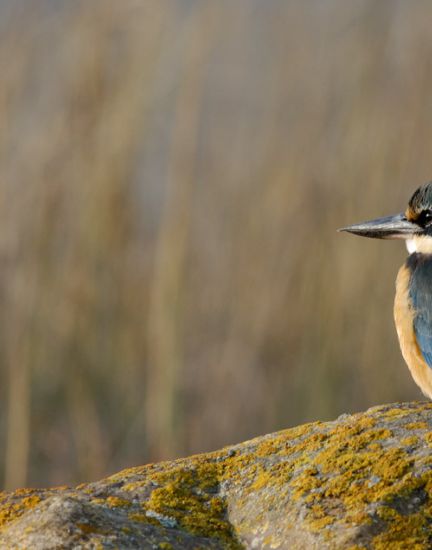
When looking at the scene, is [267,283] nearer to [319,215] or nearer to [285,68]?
[319,215]

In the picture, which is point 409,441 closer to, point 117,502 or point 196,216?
point 117,502

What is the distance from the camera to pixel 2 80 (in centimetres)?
464

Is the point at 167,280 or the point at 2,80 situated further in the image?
the point at 167,280

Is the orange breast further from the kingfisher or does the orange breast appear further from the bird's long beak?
the bird's long beak

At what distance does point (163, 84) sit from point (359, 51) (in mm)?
989

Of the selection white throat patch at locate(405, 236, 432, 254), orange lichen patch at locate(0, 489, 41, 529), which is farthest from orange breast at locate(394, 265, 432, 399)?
orange lichen patch at locate(0, 489, 41, 529)

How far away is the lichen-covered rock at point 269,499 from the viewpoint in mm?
1978

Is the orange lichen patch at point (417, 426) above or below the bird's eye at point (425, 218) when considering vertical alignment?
below

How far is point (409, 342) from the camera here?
11.3ft

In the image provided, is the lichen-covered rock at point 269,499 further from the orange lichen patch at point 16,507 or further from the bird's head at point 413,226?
the bird's head at point 413,226

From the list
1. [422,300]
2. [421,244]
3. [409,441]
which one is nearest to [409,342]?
[422,300]

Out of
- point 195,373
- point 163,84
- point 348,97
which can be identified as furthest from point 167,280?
point 348,97

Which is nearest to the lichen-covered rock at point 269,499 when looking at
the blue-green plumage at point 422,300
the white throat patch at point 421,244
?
the blue-green plumage at point 422,300

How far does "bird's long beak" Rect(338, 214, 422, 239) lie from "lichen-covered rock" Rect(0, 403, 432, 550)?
131 cm
